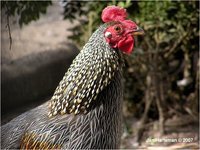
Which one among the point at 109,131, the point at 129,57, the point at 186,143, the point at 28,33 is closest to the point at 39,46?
the point at 28,33

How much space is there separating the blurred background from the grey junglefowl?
4.15 ft

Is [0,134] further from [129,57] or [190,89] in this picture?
[190,89]

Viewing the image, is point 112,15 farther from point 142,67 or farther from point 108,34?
point 142,67

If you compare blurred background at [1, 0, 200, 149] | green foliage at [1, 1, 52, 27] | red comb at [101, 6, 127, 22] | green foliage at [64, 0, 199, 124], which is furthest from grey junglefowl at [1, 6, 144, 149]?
green foliage at [64, 0, 199, 124]

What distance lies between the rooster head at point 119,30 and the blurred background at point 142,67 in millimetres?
1335

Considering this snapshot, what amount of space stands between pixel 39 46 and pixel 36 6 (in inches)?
53.9

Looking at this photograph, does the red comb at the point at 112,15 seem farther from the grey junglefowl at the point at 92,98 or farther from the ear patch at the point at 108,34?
the ear patch at the point at 108,34

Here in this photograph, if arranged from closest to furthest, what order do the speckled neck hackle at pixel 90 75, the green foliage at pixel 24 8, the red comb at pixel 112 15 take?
the speckled neck hackle at pixel 90 75, the red comb at pixel 112 15, the green foliage at pixel 24 8

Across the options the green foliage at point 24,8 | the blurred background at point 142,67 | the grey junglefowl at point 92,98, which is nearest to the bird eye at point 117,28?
the grey junglefowl at point 92,98

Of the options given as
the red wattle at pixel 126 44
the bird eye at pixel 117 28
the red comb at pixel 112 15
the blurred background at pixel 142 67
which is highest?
the red comb at pixel 112 15

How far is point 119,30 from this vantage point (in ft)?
10.0

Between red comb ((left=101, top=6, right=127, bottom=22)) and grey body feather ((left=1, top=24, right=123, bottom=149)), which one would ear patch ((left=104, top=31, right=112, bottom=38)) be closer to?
grey body feather ((left=1, top=24, right=123, bottom=149))

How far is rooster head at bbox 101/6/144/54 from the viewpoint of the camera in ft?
9.85

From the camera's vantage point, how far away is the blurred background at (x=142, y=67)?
4781mm
